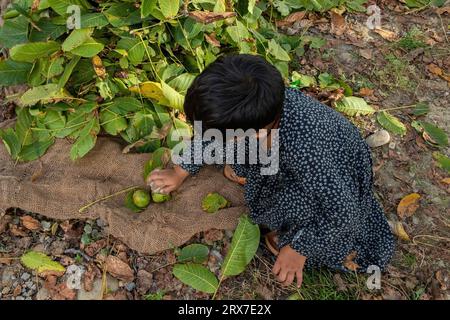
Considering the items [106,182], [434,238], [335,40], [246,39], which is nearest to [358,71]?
[335,40]

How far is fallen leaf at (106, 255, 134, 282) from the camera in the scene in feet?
5.97

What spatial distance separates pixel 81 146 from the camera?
6.29 ft

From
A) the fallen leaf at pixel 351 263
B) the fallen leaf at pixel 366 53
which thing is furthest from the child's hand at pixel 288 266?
the fallen leaf at pixel 366 53

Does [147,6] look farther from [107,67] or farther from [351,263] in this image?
[351,263]

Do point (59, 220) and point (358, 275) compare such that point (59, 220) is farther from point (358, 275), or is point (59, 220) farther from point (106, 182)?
point (358, 275)

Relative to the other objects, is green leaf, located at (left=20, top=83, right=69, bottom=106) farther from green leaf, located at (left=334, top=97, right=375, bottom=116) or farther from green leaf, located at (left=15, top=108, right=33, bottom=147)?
green leaf, located at (left=334, top=97, right=375, bottom=116)

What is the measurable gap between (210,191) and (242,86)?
853 millimetres

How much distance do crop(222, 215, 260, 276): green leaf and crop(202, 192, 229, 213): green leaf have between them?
125mm

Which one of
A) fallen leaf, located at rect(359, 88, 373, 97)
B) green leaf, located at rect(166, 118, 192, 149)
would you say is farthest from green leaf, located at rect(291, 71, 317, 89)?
A: green leaf, located at rect(166, 118, 192, 149)

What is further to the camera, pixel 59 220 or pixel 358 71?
pixel 358 71

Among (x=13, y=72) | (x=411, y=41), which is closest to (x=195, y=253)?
(x=13, y=72)

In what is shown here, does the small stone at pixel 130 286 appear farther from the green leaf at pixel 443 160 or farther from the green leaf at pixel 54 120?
the green leaf at pixel 443 160

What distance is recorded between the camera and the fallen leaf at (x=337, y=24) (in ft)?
9.32

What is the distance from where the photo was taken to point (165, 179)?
193 centimetres
